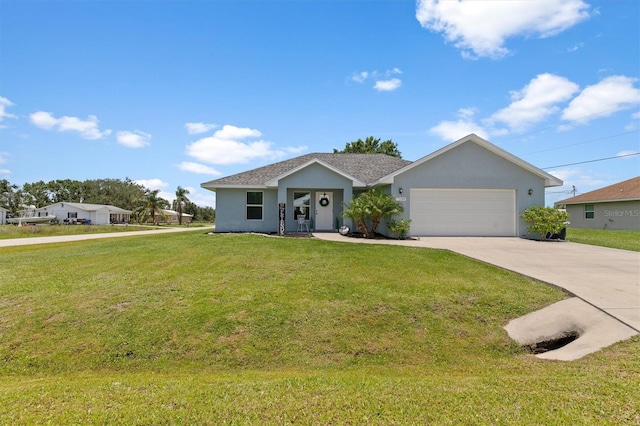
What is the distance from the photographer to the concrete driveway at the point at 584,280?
484cm

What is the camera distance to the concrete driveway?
15.9ft

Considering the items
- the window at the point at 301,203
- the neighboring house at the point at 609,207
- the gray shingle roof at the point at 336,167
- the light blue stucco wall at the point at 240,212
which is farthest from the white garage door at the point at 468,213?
the neighboring house at the point at 609,207

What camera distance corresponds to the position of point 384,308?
6.01 m

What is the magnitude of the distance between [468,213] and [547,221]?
10.6 feet

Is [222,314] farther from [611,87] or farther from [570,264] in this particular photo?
[611,87]

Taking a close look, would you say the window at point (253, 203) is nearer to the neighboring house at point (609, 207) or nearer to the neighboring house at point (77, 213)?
the neighboring house at point (609, 207)

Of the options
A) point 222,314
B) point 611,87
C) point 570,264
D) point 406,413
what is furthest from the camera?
point 611,87

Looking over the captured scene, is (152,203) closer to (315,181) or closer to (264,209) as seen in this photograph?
(264,209)

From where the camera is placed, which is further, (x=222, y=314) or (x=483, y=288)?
(x=483, y=288)

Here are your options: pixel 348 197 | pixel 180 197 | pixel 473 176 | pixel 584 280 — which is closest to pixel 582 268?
pixel 584 280

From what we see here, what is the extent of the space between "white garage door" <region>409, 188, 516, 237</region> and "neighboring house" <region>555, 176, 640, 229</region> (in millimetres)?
13829

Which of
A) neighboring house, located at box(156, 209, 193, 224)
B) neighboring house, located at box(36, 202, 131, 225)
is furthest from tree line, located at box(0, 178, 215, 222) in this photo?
neighboring house, located at box(36, 202, 131, 225)

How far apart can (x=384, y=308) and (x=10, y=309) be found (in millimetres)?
7163

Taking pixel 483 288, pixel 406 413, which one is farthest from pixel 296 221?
pixel 406 413
